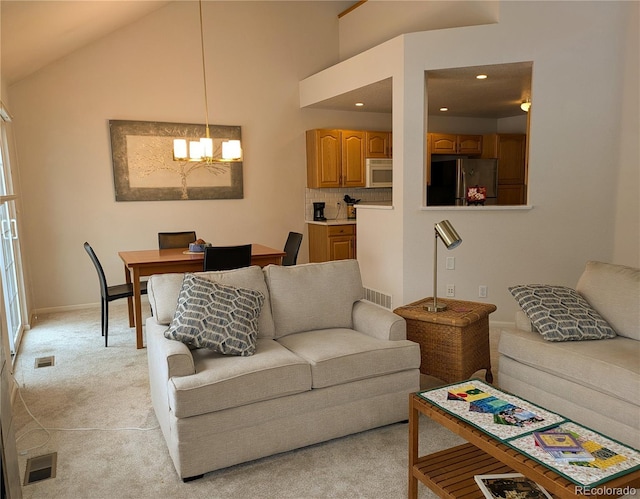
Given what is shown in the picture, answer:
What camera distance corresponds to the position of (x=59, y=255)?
221 inches

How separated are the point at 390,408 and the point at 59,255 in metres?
4.56

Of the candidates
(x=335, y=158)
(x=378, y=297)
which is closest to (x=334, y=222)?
(x=335, y=158)

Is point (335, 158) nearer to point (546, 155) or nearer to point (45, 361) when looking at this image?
point (546, 155)

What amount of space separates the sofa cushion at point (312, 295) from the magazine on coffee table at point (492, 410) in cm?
118

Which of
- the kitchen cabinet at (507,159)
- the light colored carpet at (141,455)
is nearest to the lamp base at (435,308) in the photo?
the light colored carpet at (141,455)

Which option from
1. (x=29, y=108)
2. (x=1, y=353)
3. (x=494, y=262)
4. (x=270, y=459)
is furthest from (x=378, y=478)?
(x=29, y=108)

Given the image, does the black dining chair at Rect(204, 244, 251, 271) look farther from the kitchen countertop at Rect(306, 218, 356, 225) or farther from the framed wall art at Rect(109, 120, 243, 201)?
the kitchen countertop at Rect(306, 218, 356, 225)

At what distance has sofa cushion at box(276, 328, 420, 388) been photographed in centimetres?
254

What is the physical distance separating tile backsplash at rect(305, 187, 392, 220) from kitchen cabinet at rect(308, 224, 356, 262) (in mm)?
385

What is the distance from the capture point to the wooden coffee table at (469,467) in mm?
1490

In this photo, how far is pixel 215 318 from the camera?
8.69 feet

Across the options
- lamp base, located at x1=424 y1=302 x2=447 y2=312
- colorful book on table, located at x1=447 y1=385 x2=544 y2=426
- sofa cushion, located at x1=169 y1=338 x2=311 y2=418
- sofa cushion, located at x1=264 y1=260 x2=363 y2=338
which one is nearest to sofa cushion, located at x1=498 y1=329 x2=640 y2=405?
lamp base, located at x1=424 y1=302 x2=447 y2=312

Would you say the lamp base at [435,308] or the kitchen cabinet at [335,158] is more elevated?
the kitchen cabinet at [335,158]

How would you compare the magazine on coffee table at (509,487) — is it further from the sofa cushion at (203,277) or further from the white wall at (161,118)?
the white wall at (161,118)
